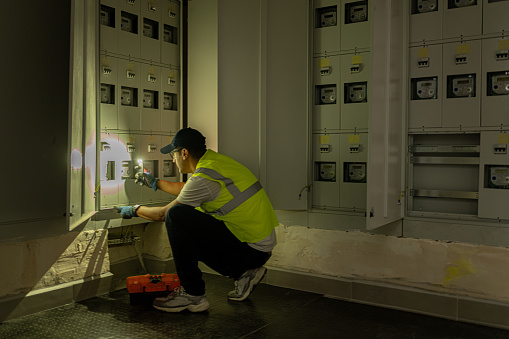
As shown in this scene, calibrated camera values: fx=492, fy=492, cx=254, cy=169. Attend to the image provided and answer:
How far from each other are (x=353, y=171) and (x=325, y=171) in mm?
237

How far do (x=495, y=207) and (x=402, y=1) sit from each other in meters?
1.55

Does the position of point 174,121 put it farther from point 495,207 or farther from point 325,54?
point 495,207

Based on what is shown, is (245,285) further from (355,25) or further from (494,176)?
(355,25)

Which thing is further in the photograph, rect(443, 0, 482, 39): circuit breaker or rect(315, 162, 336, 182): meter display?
rect(315, 162, 336, 182): meter display

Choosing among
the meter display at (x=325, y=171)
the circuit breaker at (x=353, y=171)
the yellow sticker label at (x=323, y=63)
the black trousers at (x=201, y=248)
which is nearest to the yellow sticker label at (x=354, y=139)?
the circuit breaker at (x=353, y=171)

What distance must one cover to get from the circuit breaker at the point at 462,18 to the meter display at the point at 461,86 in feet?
0.93

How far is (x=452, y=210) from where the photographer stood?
3.51 metres

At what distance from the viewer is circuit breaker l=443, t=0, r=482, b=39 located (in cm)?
327

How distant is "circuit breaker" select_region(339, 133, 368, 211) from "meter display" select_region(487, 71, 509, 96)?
0.90m

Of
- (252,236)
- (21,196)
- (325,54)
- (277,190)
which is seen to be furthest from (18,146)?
(325,54)

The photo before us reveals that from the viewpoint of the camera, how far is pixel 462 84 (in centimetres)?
336

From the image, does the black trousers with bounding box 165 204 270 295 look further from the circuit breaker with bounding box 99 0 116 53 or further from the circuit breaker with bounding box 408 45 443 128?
the circuit breaker with bounding box 408 45 443 128

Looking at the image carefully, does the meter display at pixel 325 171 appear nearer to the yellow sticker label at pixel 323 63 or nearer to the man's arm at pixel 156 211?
the yellow sticker label at pixel 323 63

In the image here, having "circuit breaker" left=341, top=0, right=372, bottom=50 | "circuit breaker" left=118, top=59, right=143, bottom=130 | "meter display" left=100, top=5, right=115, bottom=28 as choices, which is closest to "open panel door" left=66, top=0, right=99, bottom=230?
"meter display" left=100, top=5, right=115, bottom=28
